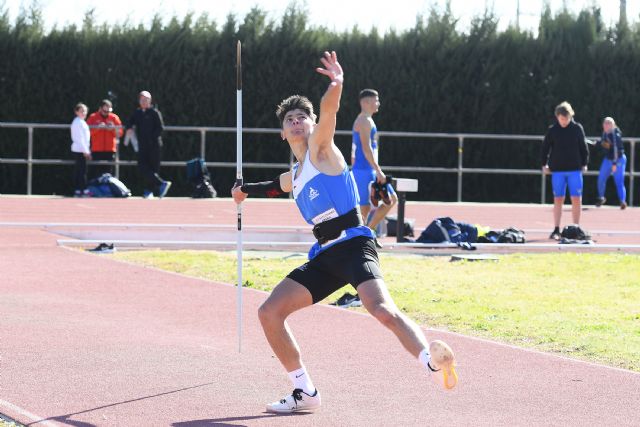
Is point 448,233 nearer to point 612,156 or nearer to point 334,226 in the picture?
point 612,156

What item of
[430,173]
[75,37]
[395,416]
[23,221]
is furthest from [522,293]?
[75,37]

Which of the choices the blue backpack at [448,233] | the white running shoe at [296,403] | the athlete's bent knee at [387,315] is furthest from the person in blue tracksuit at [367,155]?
the athlete's bent knee at [387,315]

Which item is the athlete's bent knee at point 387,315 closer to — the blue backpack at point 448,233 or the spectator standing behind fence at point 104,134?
the blue backpack at point 448,233

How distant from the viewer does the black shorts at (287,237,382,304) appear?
7.48 metres

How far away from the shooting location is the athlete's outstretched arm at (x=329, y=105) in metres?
7.32

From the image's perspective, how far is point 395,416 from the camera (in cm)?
740

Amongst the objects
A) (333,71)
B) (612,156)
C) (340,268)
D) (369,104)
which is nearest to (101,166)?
(612,156)

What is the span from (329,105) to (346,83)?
75.5 ft

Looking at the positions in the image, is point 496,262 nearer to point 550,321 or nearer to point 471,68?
point 550,321

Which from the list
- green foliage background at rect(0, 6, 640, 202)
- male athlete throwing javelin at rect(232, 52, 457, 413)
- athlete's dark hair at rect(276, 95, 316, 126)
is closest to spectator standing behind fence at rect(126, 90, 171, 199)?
green foliage background at rect(0, 6, 640, 202)

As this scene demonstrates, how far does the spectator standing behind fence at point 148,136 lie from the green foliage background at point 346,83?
114 inches

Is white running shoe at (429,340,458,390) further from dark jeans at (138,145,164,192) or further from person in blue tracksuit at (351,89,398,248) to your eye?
dark jeans at (138,145,164,192)

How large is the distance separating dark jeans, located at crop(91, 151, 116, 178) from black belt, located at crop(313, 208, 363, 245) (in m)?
19.0

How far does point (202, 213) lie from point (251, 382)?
14486 mm
